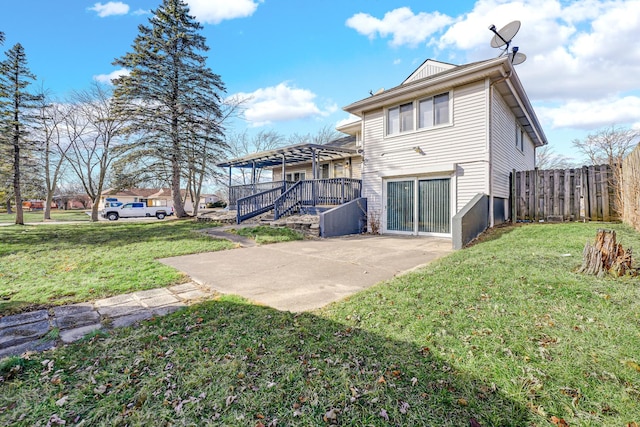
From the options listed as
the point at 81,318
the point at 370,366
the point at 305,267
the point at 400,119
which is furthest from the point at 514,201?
the point at 81,318

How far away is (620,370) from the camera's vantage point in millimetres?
2078

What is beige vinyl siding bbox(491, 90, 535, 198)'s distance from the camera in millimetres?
8757

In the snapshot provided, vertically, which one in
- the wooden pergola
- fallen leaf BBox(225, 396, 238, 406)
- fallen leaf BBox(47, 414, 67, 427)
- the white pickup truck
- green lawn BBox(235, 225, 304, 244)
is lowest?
fallen leaf BBox(47, 414, 67, 427)

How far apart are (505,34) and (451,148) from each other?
408 cm

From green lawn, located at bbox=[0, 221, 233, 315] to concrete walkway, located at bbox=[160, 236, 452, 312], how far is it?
0.73m

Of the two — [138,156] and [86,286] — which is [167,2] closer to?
[138,156]

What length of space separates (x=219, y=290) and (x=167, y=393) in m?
2.50

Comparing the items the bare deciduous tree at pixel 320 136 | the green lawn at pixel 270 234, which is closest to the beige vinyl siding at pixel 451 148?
the green lawn at pixel 270 234

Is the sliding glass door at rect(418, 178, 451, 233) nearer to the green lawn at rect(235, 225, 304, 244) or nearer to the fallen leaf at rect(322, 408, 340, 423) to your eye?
the green lawn at rect(235, 225, 304, 244)

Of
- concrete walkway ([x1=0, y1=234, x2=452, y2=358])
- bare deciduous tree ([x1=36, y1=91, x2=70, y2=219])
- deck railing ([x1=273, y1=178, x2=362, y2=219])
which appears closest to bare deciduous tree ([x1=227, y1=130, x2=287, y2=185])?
bare deciduous tree ([x1=36, y1=91, x2=70, y2=219])

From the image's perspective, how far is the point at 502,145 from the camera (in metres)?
9.38

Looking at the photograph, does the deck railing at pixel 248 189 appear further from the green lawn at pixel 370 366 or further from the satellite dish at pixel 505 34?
the green lawn at pixel 370 366

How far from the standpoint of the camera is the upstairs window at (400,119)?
1003 centimetres

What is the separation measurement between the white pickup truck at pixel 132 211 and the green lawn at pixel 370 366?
26.8 m
